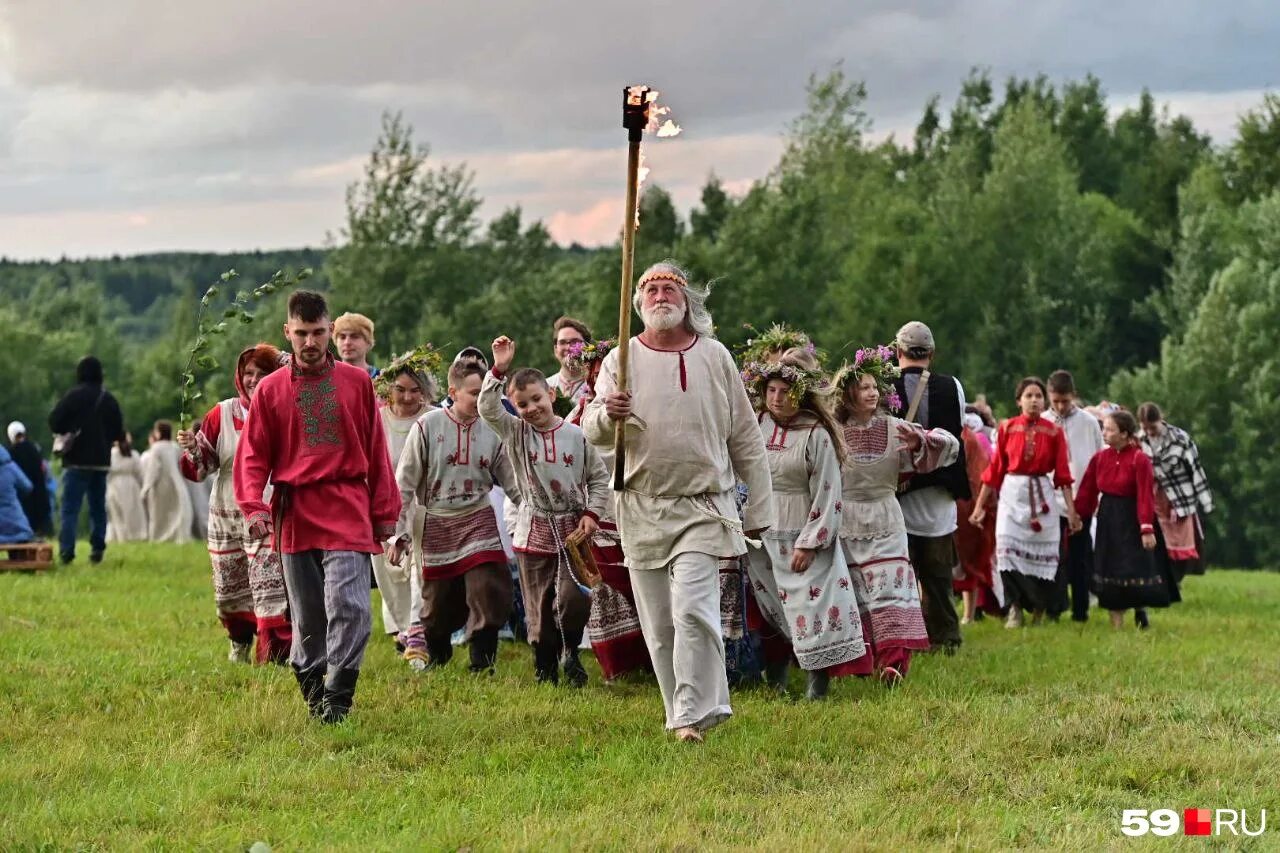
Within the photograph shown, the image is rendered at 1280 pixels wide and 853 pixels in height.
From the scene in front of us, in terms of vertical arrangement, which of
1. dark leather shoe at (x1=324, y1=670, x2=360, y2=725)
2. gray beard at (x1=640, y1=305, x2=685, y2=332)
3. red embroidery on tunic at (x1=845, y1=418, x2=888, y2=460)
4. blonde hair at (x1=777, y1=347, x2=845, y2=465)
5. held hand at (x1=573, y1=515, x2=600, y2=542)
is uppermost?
gray beard at (x1=640, y1=305, x2=685, y2=332)

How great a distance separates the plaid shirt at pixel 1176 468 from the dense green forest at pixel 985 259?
29.4 meters

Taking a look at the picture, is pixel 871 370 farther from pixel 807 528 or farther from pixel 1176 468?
pixel 1176 468

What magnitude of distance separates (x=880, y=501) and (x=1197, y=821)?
158 inches

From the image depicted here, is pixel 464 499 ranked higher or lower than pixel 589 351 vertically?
lower

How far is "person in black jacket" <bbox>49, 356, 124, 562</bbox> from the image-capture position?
1909 centimetres

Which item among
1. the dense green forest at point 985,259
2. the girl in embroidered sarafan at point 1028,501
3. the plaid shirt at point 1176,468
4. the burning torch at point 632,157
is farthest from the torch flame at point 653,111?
the dense green forest at point 985,259

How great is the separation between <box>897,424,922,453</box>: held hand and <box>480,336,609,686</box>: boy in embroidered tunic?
185 cm

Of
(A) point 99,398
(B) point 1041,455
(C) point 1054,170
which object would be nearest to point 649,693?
(B) point 1041,455

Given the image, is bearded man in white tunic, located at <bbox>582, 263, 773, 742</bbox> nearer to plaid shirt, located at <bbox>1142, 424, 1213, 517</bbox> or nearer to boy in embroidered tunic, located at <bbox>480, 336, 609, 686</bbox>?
boy in embroidered tunic, located at <bbox>480, 336, 609, 686</bbox>

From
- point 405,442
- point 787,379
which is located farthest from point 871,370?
point 405,442

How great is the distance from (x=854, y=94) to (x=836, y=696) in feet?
173

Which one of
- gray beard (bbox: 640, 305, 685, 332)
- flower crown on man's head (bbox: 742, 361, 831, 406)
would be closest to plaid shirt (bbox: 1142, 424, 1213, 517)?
flower crown on man's head (bbox: 742, 361, 831, 406)

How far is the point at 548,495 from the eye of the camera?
10.3 metres

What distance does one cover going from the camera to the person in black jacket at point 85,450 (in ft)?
62.6
